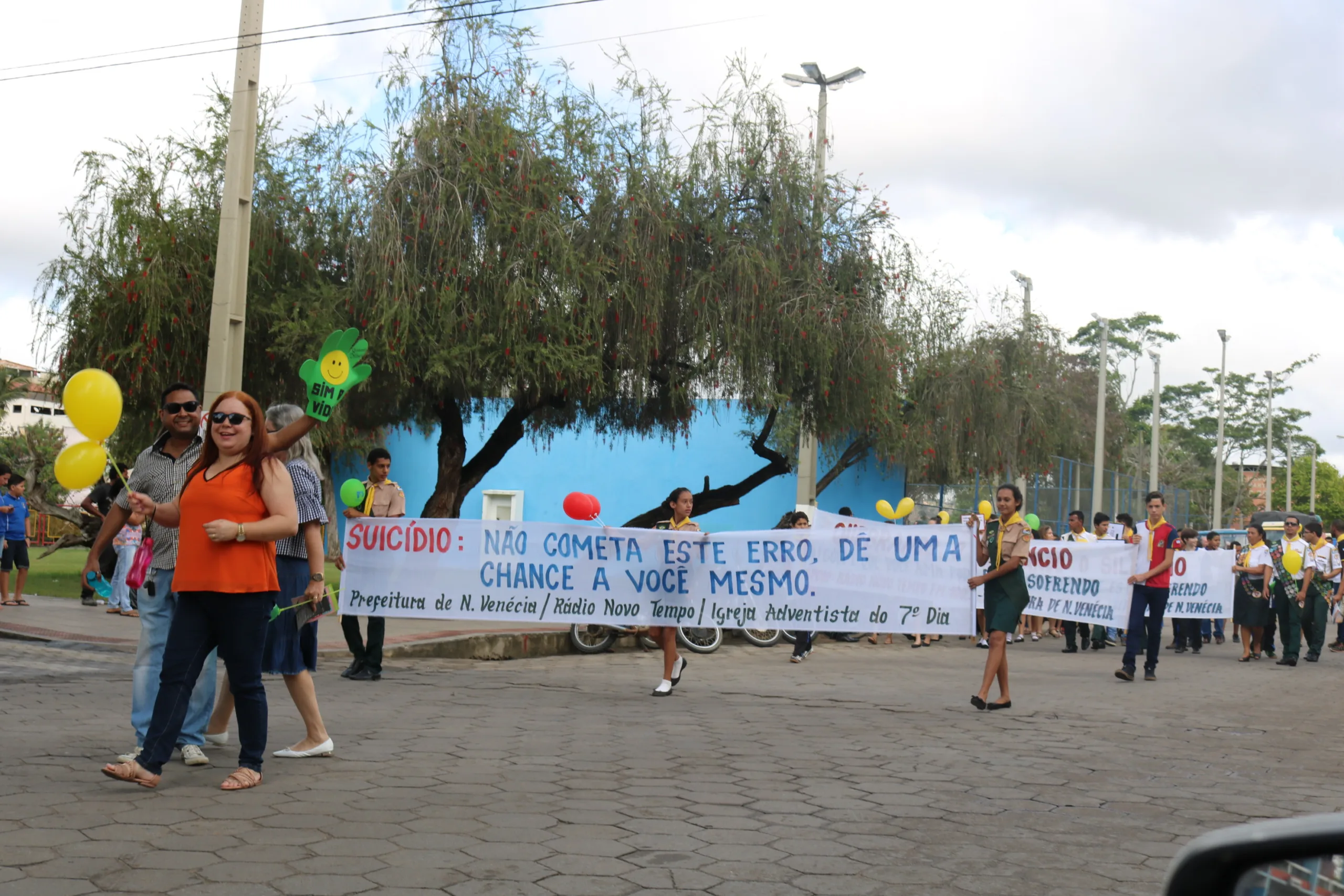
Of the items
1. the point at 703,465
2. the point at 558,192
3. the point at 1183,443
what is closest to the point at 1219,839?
the point at 558,192

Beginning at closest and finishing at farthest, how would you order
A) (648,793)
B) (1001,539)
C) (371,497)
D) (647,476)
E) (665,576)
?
(648,793) < (1001,539) < (665,576) < (371,497) < (647,476)

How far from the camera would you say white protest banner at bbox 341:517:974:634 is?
36.7ft

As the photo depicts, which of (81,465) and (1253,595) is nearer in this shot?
(81,465)

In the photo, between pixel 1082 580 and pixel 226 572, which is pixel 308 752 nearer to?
pixel 226 572

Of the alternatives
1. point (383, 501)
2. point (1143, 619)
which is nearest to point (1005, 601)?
point (1143, 619)

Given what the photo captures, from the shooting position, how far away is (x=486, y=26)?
58.4 feet

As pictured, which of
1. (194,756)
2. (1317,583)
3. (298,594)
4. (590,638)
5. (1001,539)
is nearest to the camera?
(194,756)

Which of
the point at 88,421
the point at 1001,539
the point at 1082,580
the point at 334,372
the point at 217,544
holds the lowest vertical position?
the point at 1082,580

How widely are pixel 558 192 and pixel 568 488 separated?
23.0 meters

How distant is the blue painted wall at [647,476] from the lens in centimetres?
3662

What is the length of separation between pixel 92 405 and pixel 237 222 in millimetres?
7373

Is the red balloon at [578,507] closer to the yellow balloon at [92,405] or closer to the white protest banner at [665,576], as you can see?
the white protest banner at [665,576]

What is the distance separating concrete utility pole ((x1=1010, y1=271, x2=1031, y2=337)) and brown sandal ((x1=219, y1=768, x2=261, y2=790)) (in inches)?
1119

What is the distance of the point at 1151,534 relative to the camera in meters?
13.5
